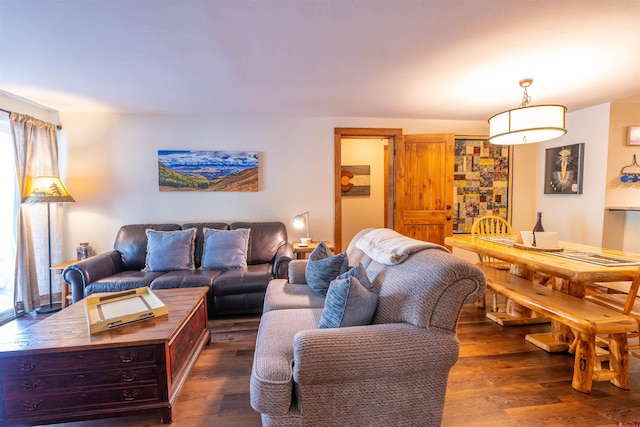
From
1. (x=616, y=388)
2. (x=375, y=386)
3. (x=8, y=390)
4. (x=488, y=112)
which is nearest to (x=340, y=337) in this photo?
(x=375, y=386)

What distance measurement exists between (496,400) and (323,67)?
2606 millimetres

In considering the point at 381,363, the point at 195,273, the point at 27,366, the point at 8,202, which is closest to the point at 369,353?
the point at 381,363

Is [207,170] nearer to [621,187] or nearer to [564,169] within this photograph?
[564,169]

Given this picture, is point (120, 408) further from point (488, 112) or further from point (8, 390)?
point (488, 112)

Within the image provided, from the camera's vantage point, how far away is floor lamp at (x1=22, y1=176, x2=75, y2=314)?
9.00 feet

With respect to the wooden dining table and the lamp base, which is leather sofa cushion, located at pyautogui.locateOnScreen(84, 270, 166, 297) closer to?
the lamp base

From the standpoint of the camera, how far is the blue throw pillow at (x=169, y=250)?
2824 millimetres

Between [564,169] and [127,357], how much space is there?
507cm

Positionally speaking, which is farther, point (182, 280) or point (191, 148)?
point (191, 148)

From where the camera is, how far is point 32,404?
1327 mm

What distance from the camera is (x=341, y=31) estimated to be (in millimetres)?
1729

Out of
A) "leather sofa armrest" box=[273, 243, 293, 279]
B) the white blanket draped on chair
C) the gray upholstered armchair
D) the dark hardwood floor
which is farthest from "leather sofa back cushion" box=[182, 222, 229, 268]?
the gray upholstered armchair

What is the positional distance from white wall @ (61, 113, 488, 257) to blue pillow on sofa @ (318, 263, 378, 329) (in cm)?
237

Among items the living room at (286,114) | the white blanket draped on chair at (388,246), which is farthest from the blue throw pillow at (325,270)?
the living room at (286,114)
